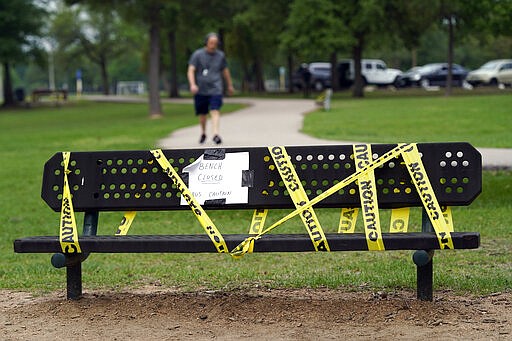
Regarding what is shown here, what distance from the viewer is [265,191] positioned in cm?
597

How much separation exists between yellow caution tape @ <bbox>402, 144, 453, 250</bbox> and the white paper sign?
99 cm

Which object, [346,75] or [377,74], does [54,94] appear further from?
[377,74]

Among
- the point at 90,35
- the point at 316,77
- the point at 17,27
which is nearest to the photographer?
the point at 17,27

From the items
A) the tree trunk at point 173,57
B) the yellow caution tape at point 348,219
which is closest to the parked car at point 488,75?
the tree trunk at point 173,57

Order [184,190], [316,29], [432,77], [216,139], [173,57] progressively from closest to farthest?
[184,190]
[216,139]
[316,29]
[173,57]
[432,77]

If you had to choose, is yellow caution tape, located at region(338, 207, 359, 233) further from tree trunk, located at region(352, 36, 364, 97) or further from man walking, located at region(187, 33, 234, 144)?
tree trunk, located at region(352, 36, 364, 97)

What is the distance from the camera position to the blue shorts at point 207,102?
1614cm

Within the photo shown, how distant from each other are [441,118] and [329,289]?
64.5 feet

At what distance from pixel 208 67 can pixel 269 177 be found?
10062 millimetres

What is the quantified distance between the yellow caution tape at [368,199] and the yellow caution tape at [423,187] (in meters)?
0.23

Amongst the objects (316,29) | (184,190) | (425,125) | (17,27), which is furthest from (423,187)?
(17,27)

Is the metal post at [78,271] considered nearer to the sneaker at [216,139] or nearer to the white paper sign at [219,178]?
the white paper sign at [219,178]

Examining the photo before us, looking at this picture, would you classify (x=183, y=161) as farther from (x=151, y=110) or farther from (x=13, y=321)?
(x=151, y=110)

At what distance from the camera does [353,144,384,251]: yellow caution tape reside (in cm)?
538
